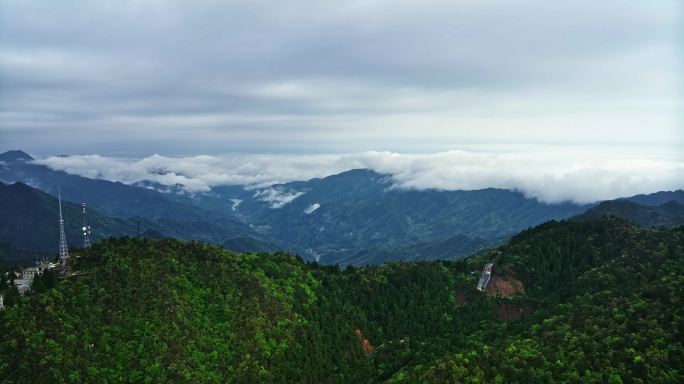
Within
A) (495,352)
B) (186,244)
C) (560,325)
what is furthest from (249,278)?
(560,325)

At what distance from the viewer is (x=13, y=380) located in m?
93.0

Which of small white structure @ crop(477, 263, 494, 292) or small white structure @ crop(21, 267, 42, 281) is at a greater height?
small white structure @ crop(21, 267, 42, 281)

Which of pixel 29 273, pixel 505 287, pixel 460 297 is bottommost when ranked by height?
pixel 460 297

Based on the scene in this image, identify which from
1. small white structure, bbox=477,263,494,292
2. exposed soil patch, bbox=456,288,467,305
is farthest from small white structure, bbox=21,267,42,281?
small white structure, bbox=477,263,494,292

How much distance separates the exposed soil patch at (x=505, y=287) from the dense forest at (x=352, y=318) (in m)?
0.49

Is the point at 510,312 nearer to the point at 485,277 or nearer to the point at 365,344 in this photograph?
the point at 485,277

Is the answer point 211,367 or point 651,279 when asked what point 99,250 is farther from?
point 651,279

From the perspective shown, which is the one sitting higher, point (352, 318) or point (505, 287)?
point (505, 287)

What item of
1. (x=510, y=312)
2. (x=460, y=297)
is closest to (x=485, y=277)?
(x=460, y=297)

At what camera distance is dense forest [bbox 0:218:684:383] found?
101 metres

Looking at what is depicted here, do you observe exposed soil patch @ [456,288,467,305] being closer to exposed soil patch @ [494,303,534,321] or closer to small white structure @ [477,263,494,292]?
small white structure @ [477,263,494,292]

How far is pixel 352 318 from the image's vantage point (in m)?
151

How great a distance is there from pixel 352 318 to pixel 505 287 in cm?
5947

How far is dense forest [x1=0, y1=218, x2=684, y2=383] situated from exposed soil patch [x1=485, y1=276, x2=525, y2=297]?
485 millimetres
